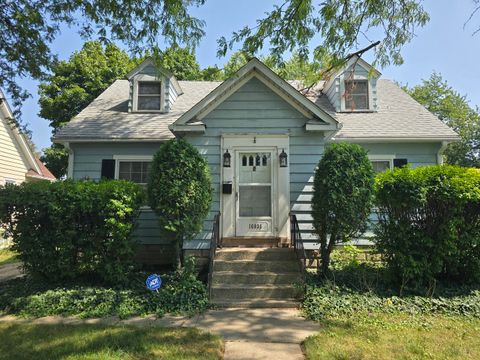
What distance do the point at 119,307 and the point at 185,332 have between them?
5.14 ft

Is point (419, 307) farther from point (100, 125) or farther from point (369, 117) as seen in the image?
point (100, 125)

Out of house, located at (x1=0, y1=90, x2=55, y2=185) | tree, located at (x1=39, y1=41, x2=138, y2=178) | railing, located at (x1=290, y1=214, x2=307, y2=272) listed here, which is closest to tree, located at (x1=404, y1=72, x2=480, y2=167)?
tree, located at (x1=39, y1=41, x2=138, y2=178)

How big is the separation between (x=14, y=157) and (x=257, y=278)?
1325 cm

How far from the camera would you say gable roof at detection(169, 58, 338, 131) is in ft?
23.6

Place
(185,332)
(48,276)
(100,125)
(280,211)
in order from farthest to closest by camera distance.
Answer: (100,125) < (280,211) < (48,276) < (185,332)

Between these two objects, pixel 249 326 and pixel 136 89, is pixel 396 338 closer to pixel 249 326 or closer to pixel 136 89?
pixel 249 326

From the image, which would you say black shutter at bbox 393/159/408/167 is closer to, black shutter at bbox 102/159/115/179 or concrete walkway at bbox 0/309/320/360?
concrete walkway at bbox 0/309/320/360

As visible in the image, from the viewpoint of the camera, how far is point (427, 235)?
5.82 m

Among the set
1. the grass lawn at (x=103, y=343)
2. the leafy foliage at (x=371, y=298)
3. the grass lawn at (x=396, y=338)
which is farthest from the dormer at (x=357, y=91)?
the grass lawn at (x=103, y=343)

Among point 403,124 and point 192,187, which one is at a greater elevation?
point 403,124

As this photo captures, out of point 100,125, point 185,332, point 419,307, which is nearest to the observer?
point 185,332

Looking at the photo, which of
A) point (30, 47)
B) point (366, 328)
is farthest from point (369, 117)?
point (30, 47)

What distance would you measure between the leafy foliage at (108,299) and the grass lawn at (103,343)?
0.67 meters

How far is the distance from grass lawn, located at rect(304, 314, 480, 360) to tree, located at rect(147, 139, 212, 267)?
9.83 ft
